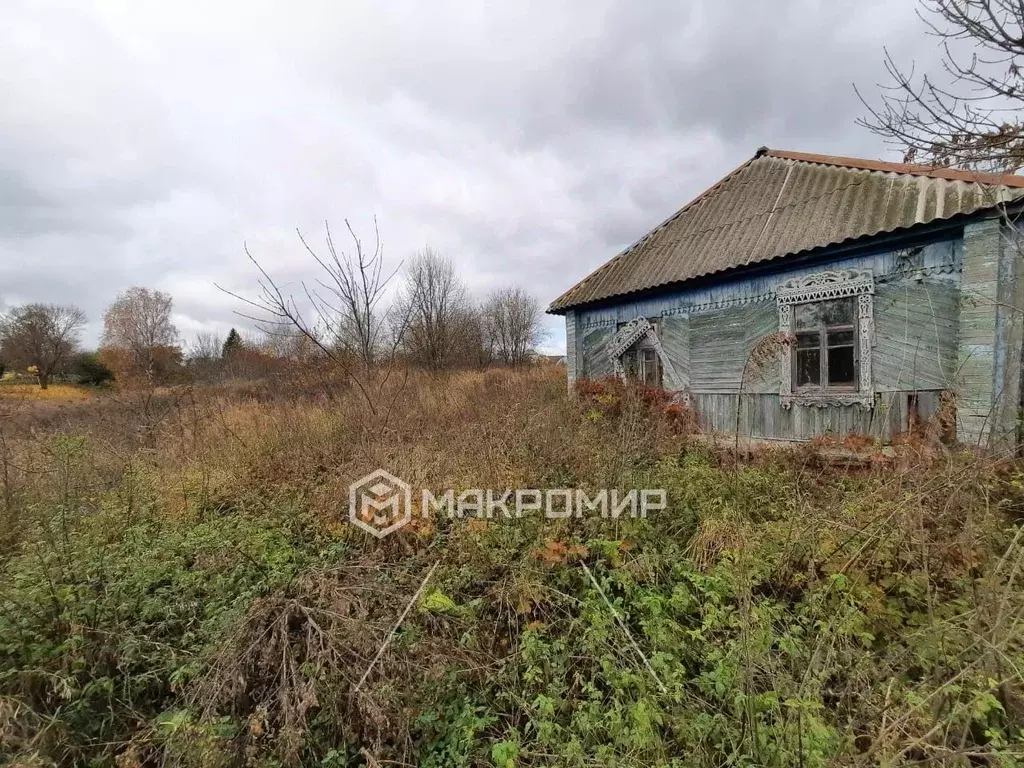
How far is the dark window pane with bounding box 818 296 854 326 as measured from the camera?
6188 millimetres

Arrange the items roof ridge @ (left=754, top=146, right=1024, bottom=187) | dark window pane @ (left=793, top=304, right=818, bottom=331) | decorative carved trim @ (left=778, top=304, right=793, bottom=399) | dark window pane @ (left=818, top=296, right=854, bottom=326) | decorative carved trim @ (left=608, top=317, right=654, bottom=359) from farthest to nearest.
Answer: decorative carved trim @ (left=608, top=317, right=654, bottom=359), decorative carved trim @ (left=778, top=304, right=793, bottom=399), dark window pane @ (left=793, top=304, right=818, bottom=331), dark window pane @ (left=818, top=296, right=854, bottom=326), roof ridge @ (left=754, top=146, right=1024, bottom=187)

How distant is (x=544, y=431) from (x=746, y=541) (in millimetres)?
2193

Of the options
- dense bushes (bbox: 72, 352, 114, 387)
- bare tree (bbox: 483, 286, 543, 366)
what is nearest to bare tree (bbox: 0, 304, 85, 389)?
dense bushes (bbox: 72, 352, 114, 387)

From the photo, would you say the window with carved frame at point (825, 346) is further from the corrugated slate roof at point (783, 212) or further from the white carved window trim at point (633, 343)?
the white carved window trim at point (633, 343)

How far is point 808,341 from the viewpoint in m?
6.58

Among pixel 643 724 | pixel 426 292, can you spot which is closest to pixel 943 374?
pixel 643 724

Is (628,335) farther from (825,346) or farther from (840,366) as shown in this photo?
(840,366)

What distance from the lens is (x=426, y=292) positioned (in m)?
21.7

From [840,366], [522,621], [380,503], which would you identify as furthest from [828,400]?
[380,503]

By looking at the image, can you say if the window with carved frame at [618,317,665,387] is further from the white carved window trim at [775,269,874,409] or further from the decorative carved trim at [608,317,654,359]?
the white carved window trim at [775,269,874,409]

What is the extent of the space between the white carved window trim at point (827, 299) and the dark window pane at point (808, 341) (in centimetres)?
17

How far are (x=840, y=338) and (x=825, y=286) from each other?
0.82 metres

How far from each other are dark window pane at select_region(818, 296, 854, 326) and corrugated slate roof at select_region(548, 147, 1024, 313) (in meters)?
0.92

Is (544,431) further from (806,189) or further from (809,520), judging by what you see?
(806,189)
